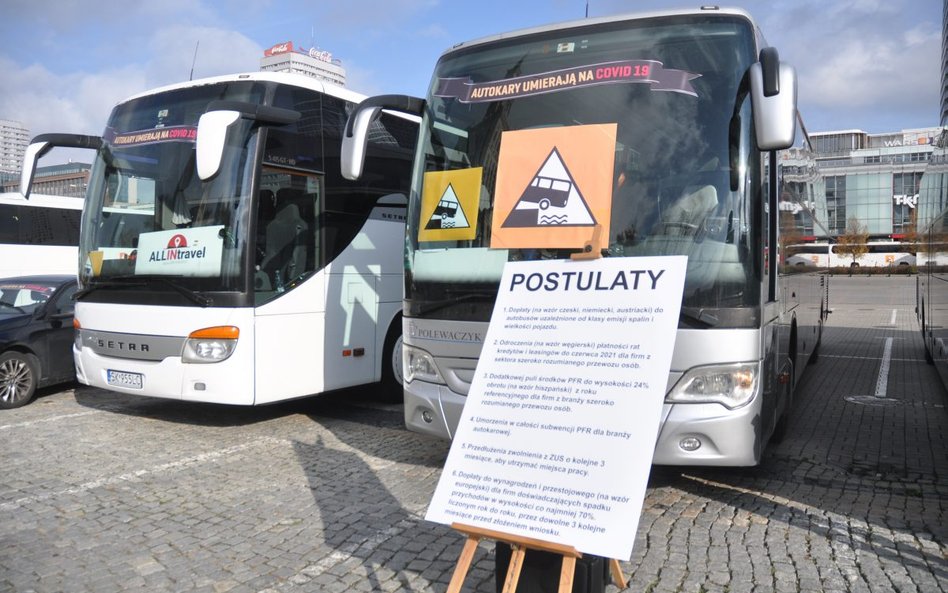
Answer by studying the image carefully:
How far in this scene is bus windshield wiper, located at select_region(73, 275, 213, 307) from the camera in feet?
22.7

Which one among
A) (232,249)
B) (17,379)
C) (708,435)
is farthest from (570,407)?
(17,379)

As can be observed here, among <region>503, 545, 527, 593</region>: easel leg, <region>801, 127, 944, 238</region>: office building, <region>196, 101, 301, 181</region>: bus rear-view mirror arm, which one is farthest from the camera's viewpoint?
<region>801, 127, 944, 238</region>: office building

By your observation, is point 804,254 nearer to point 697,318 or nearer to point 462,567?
point 697,318

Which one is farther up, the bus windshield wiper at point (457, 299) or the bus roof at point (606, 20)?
the bus roof at point (606, 20)

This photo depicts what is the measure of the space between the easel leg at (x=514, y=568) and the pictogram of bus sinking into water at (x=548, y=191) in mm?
1602

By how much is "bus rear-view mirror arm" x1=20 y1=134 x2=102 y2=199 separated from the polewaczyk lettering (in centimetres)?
649

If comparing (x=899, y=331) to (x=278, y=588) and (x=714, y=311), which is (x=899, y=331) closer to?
(x=714, y=311)

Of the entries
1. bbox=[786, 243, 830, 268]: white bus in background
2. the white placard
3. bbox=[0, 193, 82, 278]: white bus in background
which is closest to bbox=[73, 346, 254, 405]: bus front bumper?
the white placard

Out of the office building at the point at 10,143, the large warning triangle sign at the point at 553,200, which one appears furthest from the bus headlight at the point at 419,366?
the office building at the point at 10,143

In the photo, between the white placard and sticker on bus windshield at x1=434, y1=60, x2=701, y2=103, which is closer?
the white placard

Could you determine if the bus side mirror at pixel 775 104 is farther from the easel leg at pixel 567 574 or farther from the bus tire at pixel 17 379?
the bus tire at pixel 17 379

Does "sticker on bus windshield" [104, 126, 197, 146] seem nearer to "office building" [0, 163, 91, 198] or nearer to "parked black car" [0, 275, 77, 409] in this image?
"parked black car" [0, 275, 77, 409]

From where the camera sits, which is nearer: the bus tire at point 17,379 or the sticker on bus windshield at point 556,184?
the sticker on bus windshield at point 556,184

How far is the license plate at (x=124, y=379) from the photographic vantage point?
733 centimetres
